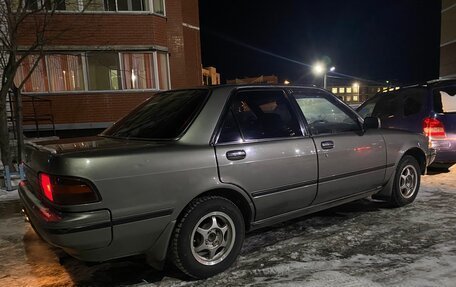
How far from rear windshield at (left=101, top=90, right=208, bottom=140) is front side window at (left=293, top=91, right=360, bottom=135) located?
118 cm

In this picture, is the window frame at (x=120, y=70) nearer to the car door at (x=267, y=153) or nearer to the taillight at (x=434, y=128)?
the taillight at (x=434, y=128)

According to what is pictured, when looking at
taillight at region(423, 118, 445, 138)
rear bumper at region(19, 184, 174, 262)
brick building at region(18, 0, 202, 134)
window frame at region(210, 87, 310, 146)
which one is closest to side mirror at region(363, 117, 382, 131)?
window frame at region(210, 87, 310, 146)

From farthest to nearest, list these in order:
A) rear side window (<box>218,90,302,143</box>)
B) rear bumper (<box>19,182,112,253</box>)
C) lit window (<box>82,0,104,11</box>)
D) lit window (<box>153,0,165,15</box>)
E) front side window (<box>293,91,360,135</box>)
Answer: lit window (<box>153,0,165,15</box>)
lit window (<box>82,0,104,11</box>)
front side window (<box>293,91,360,135</box>)
rear side window (<box>218,90,302,143</box>)
rear bumper (<box>19,182,112,253</box>)

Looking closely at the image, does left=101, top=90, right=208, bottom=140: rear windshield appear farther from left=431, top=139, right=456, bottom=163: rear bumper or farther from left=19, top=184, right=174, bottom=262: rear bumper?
left=431, top=139, right=456, bottom=163: rear bumper

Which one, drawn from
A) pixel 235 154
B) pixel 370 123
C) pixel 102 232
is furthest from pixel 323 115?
pixel 102 232

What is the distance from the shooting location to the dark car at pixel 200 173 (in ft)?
9.41

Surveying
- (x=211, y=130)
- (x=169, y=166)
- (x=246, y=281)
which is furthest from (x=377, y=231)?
(x=169, y=166)

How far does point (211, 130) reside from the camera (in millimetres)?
3492

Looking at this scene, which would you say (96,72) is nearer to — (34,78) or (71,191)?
(34,78)

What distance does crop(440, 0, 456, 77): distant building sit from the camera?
1064 inches

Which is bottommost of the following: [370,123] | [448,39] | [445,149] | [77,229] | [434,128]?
[445,149]

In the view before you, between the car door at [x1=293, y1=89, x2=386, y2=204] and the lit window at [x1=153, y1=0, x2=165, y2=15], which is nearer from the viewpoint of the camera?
the car door at [x1=293, y1=89, x2=386, y2=204]

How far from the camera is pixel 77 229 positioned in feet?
9.15

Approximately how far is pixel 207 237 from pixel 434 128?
5199 mm
